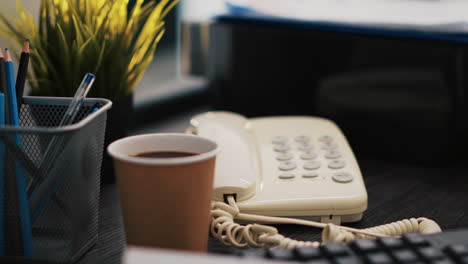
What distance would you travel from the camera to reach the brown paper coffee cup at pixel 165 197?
15.8 inches

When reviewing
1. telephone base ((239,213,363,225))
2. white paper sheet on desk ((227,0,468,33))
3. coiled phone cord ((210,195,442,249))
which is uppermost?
white paper sheet on desk ((227,0,468,33))

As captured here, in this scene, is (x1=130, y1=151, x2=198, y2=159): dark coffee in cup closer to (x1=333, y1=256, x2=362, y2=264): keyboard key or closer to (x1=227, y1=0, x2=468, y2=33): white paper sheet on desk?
(x1=333, y1=256, x2=362, y2=264): keyboard key

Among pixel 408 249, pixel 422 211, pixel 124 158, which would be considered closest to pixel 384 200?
pixel 422 211

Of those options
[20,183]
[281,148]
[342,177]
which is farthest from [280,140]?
[20,183]

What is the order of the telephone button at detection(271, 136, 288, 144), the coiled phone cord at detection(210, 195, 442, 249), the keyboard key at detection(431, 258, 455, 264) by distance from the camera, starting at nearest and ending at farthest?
the keyboard key at detection(431, 258, 455, 264)
the coiled phone cord at detection(210, 195, 442, 249)
the telephone button at detection(271, 136, 288, 144)

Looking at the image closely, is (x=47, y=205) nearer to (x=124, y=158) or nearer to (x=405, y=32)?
(x=124, y=158)

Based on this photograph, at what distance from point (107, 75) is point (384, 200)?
0.38m

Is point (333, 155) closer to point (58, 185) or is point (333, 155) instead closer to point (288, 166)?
point (288, 166)

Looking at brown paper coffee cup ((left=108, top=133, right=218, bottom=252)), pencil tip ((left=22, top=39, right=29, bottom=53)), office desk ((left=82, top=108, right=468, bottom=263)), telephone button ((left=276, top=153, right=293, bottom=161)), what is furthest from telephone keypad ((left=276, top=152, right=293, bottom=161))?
pencil tip ((left=22, top=39, right=29, bottom=53))

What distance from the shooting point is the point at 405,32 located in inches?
30.2

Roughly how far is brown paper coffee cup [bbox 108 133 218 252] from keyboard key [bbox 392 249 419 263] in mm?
161

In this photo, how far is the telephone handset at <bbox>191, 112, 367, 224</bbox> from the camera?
54 centimetres

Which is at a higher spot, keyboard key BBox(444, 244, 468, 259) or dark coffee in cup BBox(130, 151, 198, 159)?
dark coffee in cup BBox(130, 151, 198, 159)

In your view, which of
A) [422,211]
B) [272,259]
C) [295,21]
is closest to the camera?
[272,259]
